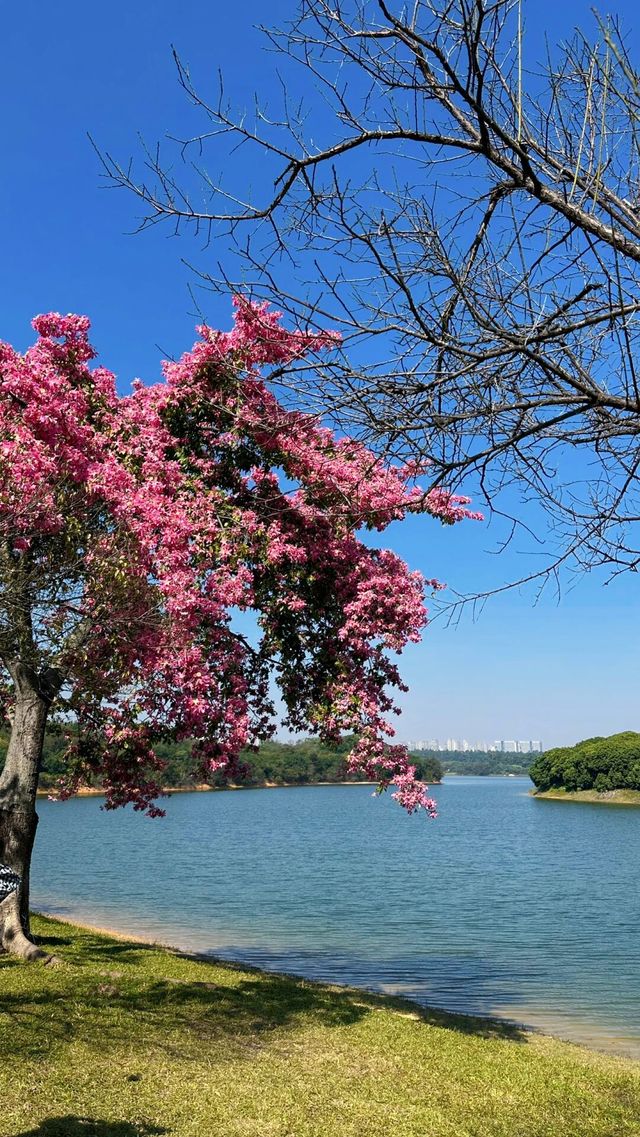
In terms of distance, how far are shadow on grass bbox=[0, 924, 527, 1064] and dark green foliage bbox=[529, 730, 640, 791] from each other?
121 metres

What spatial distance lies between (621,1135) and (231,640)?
7.25m

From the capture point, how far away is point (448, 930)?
26094 mm

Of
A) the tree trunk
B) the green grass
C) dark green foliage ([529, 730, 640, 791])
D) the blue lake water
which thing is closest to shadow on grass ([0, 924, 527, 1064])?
the green grass

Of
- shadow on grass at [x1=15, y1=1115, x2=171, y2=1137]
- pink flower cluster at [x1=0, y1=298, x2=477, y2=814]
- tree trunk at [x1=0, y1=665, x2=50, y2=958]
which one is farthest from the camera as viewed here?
tree trunk at [x1=0, y1=665, x2=50, y2=958]

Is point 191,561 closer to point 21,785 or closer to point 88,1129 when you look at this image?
point 21,785

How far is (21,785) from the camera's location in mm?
13414

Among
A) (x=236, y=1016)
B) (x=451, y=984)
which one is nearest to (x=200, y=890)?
(x=451, y=984)

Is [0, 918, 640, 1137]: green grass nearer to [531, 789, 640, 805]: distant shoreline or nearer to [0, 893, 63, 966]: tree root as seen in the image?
[0, 893, 63, 966]: tree root

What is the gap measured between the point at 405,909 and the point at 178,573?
23.1m

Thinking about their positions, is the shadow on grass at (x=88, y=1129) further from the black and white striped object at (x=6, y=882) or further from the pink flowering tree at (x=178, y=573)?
the pink flowering tree at (x=178, y=573)

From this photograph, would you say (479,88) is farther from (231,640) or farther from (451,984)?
(451,984)

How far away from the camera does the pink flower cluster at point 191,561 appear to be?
35.6 feet

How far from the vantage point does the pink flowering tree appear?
10.9m

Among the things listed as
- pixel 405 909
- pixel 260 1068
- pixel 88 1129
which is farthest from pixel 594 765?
pixel 88 1129
